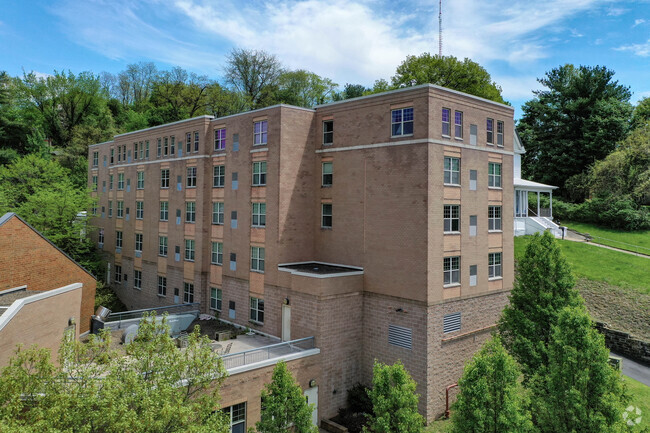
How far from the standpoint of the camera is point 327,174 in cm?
2952

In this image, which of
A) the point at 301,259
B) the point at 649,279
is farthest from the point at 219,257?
the point at 649,279

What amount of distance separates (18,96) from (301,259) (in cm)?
6741

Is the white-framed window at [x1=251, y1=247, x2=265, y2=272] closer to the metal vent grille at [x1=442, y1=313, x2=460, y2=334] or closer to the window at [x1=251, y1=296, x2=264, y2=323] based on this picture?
the window at [x1=251, y1=296, x2=264, y2=323]

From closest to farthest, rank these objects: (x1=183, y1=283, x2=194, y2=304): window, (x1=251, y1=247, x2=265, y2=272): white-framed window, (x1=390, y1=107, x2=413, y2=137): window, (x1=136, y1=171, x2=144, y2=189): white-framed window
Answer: (x1=390, y1=107, x2=413, y2=137): window, (x1=251, y1=247, x2=265, y2=272): white-framed window, (x1=183, y1=283, x2=194, y2=304): window, (x1=136, y1=171, x2=144, y2=189): white-framed window

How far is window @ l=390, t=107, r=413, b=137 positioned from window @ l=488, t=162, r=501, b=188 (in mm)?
6614

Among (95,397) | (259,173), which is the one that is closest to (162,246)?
(259,173)

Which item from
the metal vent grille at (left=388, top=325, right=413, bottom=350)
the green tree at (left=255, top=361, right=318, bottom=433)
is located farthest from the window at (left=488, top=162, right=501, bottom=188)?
the green tree at (left=255, top=361, right=318, bottom=433)

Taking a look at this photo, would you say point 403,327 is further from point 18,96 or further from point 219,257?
point 18,96

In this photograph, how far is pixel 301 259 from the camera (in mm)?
29438

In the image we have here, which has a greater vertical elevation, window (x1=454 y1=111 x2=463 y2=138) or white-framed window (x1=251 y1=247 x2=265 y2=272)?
window (x1=454 y1=111 x2=463 y2=138)

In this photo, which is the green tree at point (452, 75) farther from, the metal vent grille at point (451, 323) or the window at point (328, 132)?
the metal vent grille at point (451, 323)

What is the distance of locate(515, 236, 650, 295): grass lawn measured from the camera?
33.9 meters

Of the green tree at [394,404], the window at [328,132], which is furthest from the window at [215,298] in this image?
the green tree at [394,404]

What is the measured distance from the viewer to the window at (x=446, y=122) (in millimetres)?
25453
